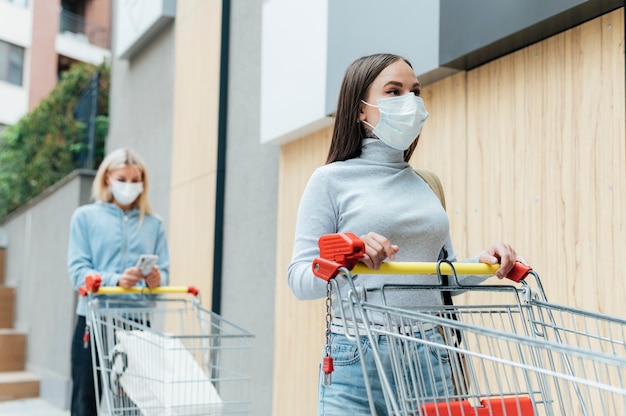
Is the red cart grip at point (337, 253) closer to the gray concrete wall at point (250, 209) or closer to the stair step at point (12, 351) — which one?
the gray concrete wall at point (250, 209)

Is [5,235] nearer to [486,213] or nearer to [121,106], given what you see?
[121,106]

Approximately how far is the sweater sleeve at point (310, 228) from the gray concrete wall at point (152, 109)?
17.4 feet

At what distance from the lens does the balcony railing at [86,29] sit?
24.4 m

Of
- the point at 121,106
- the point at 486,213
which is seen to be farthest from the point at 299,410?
the point at 121,106

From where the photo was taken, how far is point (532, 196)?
3158mm

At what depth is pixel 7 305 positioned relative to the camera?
35.5ft

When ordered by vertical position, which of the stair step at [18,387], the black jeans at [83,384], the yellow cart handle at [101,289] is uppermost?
the yellow cart handle at [101,289]

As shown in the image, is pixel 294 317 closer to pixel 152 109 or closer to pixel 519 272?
pixel 519 272

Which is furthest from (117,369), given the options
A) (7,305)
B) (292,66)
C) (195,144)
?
(7,305)

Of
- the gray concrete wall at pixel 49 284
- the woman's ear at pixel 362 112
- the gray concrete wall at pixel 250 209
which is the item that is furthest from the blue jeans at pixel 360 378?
the gray concrete wall at pixel 49 284

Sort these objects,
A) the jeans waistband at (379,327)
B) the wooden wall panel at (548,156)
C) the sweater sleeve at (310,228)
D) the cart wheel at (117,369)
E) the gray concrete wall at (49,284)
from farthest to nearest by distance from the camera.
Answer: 1. the gray concrete wall at (49,284)
2. the cart wheel at (117,369)
3. the wooden wall panel at (548,156)
4. the sweater sleeve at (310,228)
5. the jeans waistband at (379,327)

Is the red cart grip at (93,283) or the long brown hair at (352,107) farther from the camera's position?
the red cart grip at (93,283)

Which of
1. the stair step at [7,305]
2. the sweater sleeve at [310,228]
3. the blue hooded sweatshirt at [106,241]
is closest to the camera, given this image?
the sweater sleeve at [310,228]

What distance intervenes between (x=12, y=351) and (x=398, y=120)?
854 cm
